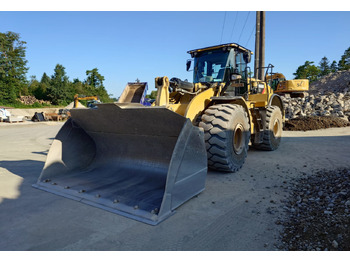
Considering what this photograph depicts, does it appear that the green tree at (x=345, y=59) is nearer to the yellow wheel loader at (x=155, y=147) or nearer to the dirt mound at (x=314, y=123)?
the dirt mound at (x=314, y=123)

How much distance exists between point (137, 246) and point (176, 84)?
312 cm

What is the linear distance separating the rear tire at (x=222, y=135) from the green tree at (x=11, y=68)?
37155 mm

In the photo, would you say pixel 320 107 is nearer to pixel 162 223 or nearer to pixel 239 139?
pixel 239 139

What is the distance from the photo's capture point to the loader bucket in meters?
Result: 2.92

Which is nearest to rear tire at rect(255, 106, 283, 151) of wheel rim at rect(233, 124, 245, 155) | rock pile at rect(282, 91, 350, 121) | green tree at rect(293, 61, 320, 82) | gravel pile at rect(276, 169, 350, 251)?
wheel rim at rect(233, 124, 245, 155)

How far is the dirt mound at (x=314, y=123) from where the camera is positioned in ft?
38.8

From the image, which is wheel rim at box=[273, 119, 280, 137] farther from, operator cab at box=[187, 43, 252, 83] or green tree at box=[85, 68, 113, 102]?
green tree at box=[85, 68, 113, 102]

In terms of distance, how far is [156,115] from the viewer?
344 centimetres

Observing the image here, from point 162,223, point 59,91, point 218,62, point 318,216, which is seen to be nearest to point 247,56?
point 218,62

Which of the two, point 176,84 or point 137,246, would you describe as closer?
point 137,246

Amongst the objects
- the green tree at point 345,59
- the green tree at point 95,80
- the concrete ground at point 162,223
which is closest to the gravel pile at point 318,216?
the concrete ground at point 162,223

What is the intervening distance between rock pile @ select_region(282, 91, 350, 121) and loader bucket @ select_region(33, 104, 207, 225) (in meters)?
11.6

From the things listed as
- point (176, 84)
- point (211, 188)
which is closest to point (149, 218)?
point (211, 188)

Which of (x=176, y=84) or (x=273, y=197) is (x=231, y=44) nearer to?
(x=176, y=84)
